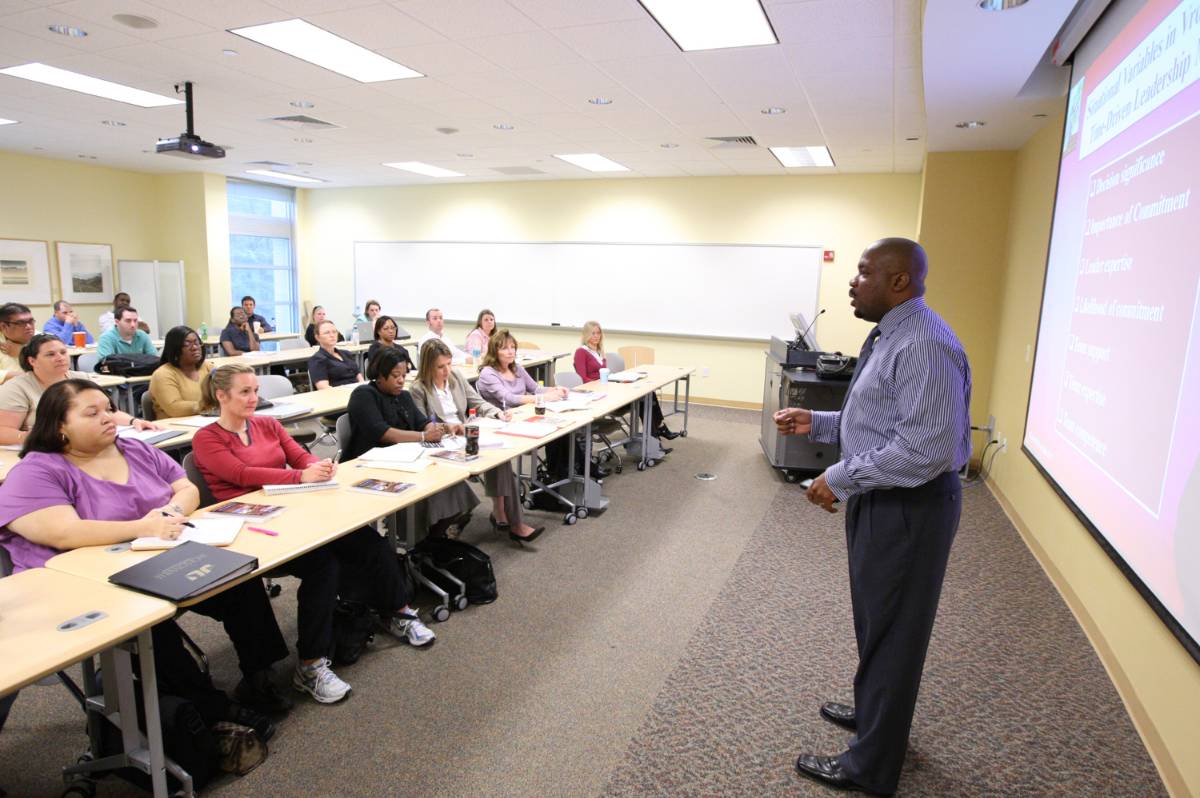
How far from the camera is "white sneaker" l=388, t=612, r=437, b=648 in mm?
2889

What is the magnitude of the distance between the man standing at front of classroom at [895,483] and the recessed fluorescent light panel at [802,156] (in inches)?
208

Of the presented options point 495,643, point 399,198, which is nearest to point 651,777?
point 495,643

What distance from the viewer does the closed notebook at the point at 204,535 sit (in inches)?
80.2

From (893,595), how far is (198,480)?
2586 millimetres

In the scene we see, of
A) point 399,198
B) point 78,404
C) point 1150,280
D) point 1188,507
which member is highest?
point 399,198

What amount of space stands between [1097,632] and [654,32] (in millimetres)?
3640

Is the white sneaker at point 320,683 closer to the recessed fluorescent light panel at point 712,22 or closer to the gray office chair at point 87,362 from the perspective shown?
the recessed fluorescent light panel at point 712,22

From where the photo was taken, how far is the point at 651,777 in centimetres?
213

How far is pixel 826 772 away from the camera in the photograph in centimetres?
211

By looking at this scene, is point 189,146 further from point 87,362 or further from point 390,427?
point 390,427

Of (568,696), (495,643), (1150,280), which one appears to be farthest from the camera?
(495,643)

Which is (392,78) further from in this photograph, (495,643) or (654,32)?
(495,643)

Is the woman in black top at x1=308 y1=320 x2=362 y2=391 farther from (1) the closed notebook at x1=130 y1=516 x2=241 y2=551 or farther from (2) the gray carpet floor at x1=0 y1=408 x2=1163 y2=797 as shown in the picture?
(1) the closed notebook at x1=130 y1=516 x2=241 y2=551

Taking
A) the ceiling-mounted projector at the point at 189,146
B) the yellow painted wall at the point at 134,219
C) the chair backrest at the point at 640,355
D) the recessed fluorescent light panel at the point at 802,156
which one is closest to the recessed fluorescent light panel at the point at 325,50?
the ceiling-mounted projector at the point at 189,146
